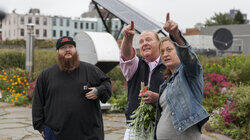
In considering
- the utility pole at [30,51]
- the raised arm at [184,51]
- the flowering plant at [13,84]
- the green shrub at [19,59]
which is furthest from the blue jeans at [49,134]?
the green shrub at [19,59]

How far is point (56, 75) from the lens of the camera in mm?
3490

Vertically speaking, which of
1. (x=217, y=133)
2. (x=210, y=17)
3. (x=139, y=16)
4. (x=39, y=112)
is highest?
(x=210, y=17)

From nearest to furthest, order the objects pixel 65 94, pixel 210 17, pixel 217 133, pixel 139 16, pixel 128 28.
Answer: pixel 128 28 → pixel 65 94 → pixel 217 133 → pixel 139 16 → pixel 210 17

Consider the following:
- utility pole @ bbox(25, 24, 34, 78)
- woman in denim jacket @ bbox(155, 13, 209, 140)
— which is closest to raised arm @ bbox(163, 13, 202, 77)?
woman in denim jacket @ bbox(155, 13, 209, 140)

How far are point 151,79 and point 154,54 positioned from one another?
246 millimetres

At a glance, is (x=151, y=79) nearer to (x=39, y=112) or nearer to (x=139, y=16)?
(x=39, y=112)

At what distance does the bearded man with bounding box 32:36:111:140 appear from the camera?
3371 millimetres

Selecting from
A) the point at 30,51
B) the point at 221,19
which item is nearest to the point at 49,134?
the point at 30,51

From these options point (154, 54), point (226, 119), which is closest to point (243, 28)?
point (226, 119)

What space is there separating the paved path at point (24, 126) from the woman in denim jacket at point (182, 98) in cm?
330

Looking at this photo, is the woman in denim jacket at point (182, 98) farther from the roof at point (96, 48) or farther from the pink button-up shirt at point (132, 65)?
the roof at point (96, 48)

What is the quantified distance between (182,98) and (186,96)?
3 cm

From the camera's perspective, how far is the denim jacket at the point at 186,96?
2420mm

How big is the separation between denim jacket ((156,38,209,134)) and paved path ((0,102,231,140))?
338cm
